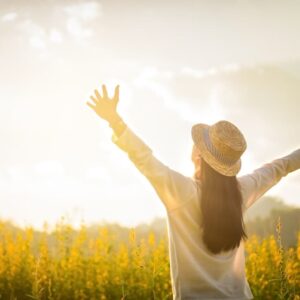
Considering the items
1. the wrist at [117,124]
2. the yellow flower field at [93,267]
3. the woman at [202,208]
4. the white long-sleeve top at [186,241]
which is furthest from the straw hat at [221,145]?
the yellow flower field at [93,267]

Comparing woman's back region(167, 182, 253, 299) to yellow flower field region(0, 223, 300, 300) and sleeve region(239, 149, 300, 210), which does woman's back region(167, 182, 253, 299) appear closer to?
sleeve region(239, 149, 300, 210)

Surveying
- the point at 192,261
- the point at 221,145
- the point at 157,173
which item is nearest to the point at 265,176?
the point at 221,145

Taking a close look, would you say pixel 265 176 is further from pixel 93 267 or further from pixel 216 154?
pixel 93 267

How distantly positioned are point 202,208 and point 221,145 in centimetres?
41

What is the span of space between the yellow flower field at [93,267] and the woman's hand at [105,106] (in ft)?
12.3

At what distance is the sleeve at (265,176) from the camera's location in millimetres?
2887

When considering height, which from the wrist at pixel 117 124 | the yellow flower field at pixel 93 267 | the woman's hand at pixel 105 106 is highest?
the woman's hand at pixel 105 106

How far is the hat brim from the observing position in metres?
2.61

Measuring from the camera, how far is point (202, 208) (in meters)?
2.49

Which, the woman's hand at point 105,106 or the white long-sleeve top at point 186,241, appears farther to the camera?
the woman's hand at point 105,106

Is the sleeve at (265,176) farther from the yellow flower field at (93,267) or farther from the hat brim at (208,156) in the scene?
the yellow flower field at (93,267)

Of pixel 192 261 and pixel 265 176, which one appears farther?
pixel 265 176

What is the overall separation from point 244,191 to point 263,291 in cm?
388

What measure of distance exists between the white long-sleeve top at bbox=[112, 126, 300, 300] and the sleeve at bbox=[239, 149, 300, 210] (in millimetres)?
368
